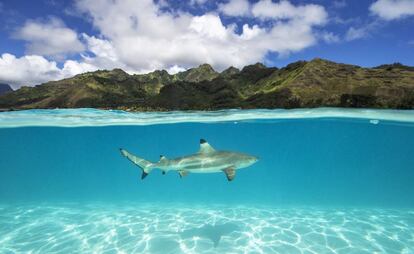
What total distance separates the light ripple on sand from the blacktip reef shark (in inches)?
110

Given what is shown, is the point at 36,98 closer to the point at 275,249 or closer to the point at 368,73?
the point at 368,73

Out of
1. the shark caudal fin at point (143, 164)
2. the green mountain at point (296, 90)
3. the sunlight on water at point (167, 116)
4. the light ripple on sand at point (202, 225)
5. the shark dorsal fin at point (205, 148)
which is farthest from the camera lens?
the green mountain at point (296, 90)

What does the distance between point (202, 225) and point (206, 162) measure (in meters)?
4.65

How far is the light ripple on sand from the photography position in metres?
9.95

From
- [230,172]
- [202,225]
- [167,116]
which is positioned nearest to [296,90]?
[167,116]

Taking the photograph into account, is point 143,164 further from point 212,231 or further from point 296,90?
point 296,90

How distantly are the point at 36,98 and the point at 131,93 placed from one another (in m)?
23.4

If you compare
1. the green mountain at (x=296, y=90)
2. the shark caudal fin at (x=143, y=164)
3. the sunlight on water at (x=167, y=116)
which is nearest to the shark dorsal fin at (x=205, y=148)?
the shark caudal fin at (x=143, y=164)

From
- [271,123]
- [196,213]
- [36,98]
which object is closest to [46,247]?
[196,213]

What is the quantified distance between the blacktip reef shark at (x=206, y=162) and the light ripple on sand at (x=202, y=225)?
9.19 ft

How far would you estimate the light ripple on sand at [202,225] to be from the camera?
9.95m

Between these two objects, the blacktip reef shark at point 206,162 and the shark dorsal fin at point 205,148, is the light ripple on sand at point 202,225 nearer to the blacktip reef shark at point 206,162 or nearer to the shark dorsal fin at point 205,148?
the blacktip reef shark at point 206,162

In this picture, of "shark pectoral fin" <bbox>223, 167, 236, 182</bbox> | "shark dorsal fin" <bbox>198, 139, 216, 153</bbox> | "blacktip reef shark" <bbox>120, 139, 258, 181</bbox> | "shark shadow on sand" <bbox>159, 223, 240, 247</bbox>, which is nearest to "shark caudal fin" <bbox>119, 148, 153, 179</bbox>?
"blacktip reef shark" <bbox>120, 139, 258, 181</bbox>

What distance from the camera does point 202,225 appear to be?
40.2 ft
